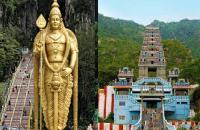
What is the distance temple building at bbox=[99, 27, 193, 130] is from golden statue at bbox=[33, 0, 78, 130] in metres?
4.06

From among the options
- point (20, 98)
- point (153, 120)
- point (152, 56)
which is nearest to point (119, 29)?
point (152, 56)

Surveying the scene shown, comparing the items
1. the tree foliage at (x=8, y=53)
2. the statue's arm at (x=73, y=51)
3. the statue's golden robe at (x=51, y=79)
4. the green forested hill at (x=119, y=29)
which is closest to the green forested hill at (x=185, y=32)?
the green forested hill at (x=119, y=29)

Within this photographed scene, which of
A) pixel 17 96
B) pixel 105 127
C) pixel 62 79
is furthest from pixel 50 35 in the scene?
pixel 105 127

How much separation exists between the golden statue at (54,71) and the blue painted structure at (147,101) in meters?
4.57

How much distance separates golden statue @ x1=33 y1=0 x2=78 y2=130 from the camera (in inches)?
221

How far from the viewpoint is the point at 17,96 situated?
824 centimetres

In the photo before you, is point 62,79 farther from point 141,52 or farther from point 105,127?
point 141,52

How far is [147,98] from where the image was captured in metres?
10.6

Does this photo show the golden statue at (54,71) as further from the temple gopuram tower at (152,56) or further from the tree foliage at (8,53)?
the temple gopuram tower at (152,56)

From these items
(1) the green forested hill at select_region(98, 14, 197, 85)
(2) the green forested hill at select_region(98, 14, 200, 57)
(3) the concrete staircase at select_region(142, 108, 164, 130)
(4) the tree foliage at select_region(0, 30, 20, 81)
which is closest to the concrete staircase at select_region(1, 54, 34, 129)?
(4) the tree foliage at select_region(0, 30, 20, 81)

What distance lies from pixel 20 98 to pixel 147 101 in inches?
125

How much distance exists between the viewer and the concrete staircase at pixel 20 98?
8141 mm

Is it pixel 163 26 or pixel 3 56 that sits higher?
pixel 163 26

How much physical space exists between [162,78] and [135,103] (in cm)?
72
